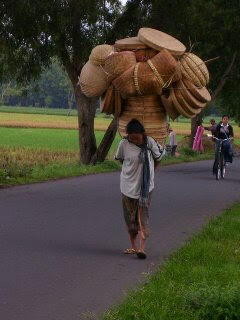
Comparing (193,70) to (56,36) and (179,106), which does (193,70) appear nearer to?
(179,106)

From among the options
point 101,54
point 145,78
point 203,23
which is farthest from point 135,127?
point 203,23

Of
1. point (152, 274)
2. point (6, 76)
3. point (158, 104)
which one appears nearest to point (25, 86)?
point (6, 76)

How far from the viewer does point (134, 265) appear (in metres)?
8.08

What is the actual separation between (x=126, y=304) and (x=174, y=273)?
4.83 ft

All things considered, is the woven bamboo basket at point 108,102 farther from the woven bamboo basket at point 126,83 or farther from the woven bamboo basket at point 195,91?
the woven bamboo basket at point 195,91

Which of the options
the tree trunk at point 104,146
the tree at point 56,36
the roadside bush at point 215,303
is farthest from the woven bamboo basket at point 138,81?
the tree trunk at point 104,146

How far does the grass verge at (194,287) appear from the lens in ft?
18.4

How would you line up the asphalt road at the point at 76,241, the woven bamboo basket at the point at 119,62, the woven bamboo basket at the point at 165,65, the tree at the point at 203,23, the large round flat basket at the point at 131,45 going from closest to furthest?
1. the asphalt road at the point at 76,241
2. the woven bamboo basket at the point at 165,65
3. the woven bamboo basket at the point at 119,62
4. the large round flat basket at the point at 131,45
5. the tree at the point at 203,23

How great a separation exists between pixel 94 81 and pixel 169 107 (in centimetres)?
101

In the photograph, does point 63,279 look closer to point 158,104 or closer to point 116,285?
point 116,285

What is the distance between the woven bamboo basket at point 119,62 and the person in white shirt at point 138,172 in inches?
24.8

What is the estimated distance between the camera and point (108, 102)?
29.0ft

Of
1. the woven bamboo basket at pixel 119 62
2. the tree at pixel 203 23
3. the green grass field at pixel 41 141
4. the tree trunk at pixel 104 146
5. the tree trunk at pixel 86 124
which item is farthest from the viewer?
the green grass field at pixel 41 141

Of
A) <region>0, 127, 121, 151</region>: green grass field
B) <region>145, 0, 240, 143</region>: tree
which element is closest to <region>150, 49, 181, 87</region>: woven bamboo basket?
<region>145, 0, 240, 143</region>: tree
